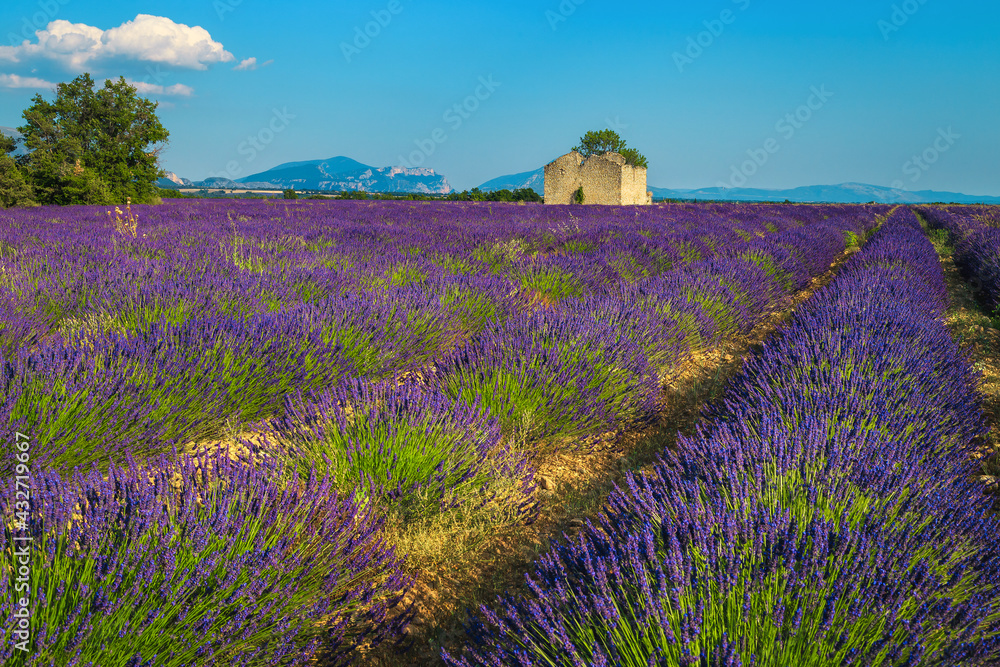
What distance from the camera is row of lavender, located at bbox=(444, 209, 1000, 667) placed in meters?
0.85

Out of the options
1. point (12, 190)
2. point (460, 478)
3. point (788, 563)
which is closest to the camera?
point (788, 563)

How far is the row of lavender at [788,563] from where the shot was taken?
2.80 ft

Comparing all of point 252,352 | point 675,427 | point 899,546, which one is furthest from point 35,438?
point 675,427

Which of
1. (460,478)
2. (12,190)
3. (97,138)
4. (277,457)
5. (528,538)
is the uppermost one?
(97,138)

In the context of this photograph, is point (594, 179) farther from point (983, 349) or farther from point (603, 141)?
point (983, 349)

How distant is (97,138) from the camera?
2389 cm

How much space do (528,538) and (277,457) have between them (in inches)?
35.9

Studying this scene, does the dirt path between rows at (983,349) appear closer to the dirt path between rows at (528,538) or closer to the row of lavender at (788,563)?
the row of lavender at (788,563)

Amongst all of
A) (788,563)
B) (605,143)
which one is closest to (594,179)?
(605,143)

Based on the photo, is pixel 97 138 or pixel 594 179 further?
pixel 594 179

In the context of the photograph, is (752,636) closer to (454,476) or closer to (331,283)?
(454,476)

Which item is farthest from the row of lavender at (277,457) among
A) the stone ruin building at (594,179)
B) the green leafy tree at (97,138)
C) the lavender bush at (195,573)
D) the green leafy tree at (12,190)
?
the stone ruin building at (594,179)

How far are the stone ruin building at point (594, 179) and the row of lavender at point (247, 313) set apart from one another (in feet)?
97.8

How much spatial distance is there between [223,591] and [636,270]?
498cm
